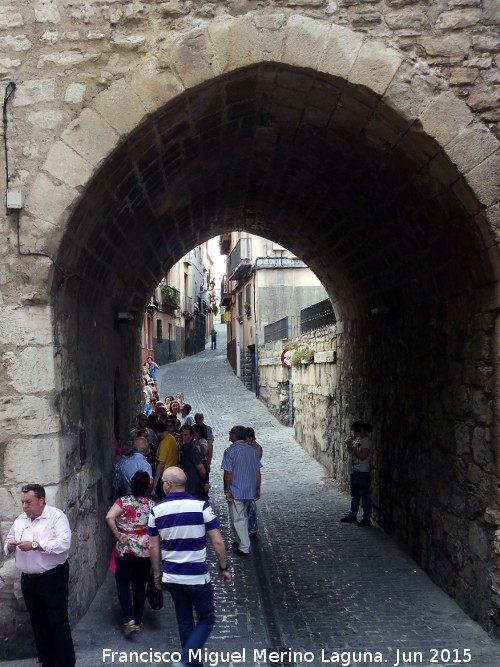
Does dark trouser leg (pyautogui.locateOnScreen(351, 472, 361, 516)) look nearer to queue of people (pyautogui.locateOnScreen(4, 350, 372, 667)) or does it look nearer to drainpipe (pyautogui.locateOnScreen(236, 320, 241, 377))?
queue of people (pyautogui.locateOnScreen(4, 350, 372, 667))

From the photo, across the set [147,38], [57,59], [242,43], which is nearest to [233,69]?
[242,43]

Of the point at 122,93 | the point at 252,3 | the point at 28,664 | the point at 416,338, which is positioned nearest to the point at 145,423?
the point at 416,338

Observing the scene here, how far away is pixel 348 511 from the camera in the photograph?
9.12m

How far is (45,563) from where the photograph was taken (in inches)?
163

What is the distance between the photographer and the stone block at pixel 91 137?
4.71 m

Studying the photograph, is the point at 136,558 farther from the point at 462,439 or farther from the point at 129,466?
the point at 462,439

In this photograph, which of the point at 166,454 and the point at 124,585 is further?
the point at 166,454

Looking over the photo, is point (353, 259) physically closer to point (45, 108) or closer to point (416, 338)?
point (416, 338)

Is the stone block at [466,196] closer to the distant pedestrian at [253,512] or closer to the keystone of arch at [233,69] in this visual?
the keystone of arch at [233,69]

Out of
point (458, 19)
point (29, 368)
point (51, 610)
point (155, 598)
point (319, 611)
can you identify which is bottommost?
point (319, 611)

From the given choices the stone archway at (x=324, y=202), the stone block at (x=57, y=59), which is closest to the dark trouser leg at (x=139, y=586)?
the stone archway at (x=324, y=202)

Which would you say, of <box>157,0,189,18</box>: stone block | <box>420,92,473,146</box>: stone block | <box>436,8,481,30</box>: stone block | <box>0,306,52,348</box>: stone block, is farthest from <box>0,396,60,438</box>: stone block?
<box>436,8,481,30</box>: stone block

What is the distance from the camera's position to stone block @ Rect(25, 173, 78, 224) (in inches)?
184

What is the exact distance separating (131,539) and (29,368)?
1.48m
